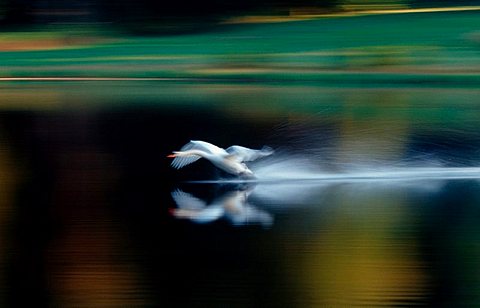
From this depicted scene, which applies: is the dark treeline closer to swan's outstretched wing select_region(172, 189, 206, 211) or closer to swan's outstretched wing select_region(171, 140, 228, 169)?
swan's outstretched wing select_region(171, 140, 228, 169)

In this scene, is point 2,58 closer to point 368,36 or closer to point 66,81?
point 66,81

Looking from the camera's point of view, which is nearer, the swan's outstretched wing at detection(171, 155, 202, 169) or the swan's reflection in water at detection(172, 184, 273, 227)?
the swan's reflection in water at detection(172, 184, 273, 227)

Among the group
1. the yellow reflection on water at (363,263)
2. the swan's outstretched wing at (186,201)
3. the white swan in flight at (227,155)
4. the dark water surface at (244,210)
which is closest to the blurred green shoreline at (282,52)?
the dark water surface at (244,210)

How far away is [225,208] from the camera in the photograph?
11258mm

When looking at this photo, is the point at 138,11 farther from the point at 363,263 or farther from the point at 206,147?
the point at 363,263

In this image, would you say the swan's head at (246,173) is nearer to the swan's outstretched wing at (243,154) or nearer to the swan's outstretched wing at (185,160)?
the swan's outstretched wing at (243,154)

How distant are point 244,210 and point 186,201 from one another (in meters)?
0.83

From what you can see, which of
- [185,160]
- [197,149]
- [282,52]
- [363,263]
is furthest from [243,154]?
[282,52]

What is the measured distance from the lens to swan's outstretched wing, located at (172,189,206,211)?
11406 mm

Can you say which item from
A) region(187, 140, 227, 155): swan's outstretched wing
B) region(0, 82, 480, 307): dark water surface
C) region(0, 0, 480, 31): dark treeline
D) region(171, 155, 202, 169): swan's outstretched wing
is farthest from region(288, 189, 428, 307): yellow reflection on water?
region(0, 0, 480, 31): dark treeline

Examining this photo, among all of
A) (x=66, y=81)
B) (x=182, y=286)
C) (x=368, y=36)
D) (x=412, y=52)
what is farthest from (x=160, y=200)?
(x=368, y=36)

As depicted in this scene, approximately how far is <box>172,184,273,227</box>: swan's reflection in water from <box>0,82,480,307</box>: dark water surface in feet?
0.09

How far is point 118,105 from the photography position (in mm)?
20875

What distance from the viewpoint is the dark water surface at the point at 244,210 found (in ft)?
27.5
